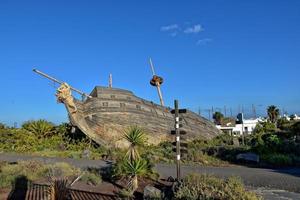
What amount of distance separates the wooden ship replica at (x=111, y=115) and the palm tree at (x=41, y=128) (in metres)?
4.02

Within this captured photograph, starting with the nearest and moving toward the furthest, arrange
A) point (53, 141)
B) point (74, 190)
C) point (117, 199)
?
point (117, 199)
point (74, 190)
point (53, 141)

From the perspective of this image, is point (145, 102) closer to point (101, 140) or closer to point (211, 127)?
point (101, 140)

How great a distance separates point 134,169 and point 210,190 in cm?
296

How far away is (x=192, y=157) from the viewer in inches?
742

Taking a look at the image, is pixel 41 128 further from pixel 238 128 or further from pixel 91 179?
pixel 238 128

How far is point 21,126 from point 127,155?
66.9 ft

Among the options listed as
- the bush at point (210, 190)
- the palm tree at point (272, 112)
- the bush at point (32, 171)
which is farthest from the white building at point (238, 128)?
the bush at point (210, 190)

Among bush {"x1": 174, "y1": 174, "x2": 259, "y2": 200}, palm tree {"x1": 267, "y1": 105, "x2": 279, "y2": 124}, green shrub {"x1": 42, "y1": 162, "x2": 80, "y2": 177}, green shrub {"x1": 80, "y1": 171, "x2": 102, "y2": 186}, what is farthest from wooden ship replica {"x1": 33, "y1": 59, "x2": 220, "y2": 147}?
palm tree {"x1": 267, "y1": 105, "x2": 279, "y2": 124}

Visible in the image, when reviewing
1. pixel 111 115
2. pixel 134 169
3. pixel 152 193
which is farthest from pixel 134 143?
pixel 111 115

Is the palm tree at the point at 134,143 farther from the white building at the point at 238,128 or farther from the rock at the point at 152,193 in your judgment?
the white building at the point at 238,128

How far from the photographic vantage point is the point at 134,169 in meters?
10.5

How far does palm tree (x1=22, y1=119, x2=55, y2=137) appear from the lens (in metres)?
28.0

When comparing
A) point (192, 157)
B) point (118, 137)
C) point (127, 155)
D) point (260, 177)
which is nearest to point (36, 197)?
point (127, 155)

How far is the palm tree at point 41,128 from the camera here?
91.9 ft
